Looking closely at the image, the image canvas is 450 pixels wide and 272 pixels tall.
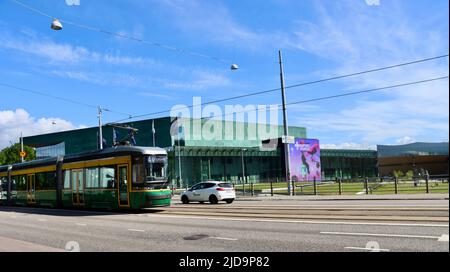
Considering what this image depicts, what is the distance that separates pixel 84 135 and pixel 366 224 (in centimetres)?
9384

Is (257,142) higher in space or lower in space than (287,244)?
higher

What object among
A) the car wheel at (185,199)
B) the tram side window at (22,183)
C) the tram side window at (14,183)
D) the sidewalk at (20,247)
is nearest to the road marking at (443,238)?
the sidewalk at (20,247)

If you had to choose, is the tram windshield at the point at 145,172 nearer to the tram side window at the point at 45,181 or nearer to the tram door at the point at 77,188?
the tram door at the point at 77,188

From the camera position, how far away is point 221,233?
1174 centimetres

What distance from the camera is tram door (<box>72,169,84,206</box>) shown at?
22406mm

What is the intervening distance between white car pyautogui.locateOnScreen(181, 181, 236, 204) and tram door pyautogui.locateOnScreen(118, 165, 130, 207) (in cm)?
816

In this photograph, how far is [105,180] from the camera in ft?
68.3

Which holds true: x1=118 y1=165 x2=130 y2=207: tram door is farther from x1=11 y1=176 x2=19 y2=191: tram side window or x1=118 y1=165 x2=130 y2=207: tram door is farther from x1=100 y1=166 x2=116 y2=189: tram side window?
x1=11 y1=176 x2=19 y2=191: tram side window

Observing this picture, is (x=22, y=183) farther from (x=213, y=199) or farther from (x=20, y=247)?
(x=20, y=247)

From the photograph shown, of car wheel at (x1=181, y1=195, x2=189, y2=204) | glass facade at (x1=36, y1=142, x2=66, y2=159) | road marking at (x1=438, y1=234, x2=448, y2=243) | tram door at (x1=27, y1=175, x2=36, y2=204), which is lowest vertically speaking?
car wheel at (x1=181, y1=195, x2=189, y2=204)

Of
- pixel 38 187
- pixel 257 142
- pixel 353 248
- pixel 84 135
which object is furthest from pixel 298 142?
pixel 353 248

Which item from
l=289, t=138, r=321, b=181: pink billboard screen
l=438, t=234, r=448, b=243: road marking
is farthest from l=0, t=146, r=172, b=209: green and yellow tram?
l=289, t=138, r=321, b=181: pink billboard screen

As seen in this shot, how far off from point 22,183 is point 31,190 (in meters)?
1.71

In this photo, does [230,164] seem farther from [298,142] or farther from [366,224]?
[366,224]
